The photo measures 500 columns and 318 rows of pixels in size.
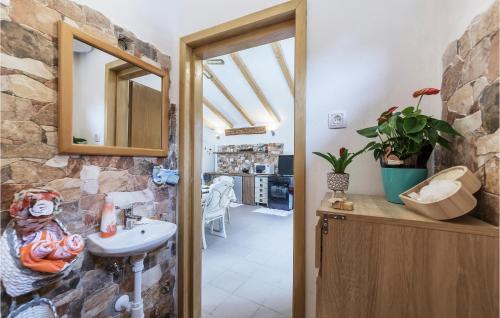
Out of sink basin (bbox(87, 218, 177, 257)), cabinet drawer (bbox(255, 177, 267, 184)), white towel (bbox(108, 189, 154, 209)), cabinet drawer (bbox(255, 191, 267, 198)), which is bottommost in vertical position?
cabinet drawer (bbox(255, 191, 267, 198))

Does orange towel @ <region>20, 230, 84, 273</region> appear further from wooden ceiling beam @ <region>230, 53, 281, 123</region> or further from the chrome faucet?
wooden ceiling beam @ <region>230, 53, 281, 123</region>

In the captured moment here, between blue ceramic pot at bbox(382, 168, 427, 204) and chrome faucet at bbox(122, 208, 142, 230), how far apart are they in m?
1.36

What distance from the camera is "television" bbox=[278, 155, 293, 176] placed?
5.57 m

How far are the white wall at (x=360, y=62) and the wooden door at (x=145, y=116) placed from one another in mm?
395

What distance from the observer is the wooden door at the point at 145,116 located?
4.44ft

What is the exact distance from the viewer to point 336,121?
112cm

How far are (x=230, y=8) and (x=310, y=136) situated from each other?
1045 mm

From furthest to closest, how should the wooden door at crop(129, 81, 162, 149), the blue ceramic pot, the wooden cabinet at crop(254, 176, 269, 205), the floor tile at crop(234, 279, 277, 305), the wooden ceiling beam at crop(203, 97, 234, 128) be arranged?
the wooden ceiling beam at crop(203, 97, 234, 128) < the wooden cabinet at crop(254, 176, 269, 205) < the floor tile at crop(234, 279, 277, 305) < the wooden door at crop(129, 81, 162, 149) < the blue ceramic pot

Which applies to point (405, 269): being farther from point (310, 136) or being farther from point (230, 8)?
point (230, 8)

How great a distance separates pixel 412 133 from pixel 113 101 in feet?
5.02

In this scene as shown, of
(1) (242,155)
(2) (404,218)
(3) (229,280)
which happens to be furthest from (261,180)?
(2) (404,218)

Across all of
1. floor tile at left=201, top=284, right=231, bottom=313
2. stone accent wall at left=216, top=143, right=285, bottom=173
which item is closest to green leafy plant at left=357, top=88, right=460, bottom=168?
floor tile at left=201, top=284, right=231, bottom=313

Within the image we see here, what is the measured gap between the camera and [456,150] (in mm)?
796

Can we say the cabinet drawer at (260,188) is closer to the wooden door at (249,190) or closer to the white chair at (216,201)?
the wooden door at (249,190)
